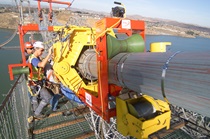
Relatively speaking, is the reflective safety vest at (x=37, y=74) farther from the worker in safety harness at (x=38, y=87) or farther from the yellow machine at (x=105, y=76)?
the yellow machine at (x=105, y=76)

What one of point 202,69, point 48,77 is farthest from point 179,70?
point 48,77

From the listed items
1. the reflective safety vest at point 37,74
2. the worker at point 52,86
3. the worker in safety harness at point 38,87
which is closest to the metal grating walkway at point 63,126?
the worker in safety harness at point 38,87

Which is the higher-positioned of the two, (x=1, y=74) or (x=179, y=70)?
(x=179, y=70)

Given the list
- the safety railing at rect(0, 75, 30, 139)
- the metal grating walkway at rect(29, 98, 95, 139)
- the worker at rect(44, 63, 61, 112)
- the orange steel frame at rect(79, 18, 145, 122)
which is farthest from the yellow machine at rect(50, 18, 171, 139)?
the metal grating walkway at rect(29, 98, 95, 139)

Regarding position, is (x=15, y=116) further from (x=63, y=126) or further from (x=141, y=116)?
(x=141, y=116)

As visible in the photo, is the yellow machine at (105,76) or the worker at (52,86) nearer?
the yellow machine at (105,76)

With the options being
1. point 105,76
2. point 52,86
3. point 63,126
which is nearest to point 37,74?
point 52,86

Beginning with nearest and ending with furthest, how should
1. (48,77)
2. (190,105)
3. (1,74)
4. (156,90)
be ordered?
(190,105)
(156,90)
(48,77)
(1,74)

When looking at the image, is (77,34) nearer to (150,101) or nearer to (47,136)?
(150,101)

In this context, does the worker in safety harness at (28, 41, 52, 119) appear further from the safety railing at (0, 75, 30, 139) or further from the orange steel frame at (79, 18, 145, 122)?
the orange steel frame at (79, 18, 145, 122)

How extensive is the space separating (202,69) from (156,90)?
43 centimetres

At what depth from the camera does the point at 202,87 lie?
1207 mm

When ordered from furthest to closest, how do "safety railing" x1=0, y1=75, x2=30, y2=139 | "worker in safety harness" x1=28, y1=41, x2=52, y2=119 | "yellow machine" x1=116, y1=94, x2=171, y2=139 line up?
"worker in safety harness" x1=28, y1=41, x2=52, y2=119 → "safety railing" x1=0, y1=75, x2=30, y2=139 → "yellow machine" x1=116, y1=94, x2=171, y2=139

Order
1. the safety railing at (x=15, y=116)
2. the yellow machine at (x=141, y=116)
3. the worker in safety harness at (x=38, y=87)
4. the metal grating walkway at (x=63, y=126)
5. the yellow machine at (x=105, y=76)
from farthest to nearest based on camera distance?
the metal grating walkway at (x=63, y=126)
the worker in safety harness at (x=38, y=87)
the safety railing at (x=15, y=116)
the yellow machine at (x=105, y=76)
the yellow machine at (x=141, y=116)
